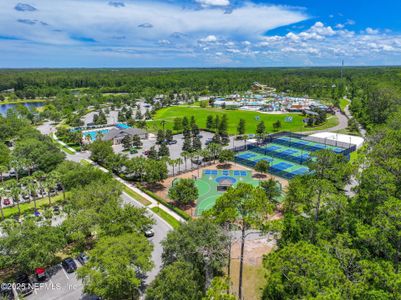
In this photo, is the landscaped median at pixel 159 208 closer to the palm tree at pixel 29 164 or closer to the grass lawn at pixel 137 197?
the grass lawn at pixel 137 197

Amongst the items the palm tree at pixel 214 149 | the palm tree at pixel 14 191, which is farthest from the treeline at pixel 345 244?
the palm tree at pixel 14 191

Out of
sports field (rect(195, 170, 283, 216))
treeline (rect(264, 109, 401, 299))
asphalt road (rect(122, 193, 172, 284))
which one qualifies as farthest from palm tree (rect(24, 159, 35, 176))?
treeline (rect(264, 109, 401, 299))

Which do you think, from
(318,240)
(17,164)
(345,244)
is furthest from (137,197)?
(345,244)

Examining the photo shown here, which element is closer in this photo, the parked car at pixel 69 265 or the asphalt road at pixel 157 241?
the asphalt road at pixel 157 241

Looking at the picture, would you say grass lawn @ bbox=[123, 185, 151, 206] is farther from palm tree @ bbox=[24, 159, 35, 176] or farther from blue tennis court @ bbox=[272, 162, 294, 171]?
blue tennis court @ bbox=[272, 162, 294, 171]

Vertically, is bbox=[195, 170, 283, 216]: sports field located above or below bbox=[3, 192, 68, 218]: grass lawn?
above

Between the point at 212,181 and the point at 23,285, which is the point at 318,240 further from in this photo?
the point at 212,181

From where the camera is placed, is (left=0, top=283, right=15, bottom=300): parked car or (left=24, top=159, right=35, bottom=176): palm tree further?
(left=24, top=159, right=35, bottom=176): palm tree
